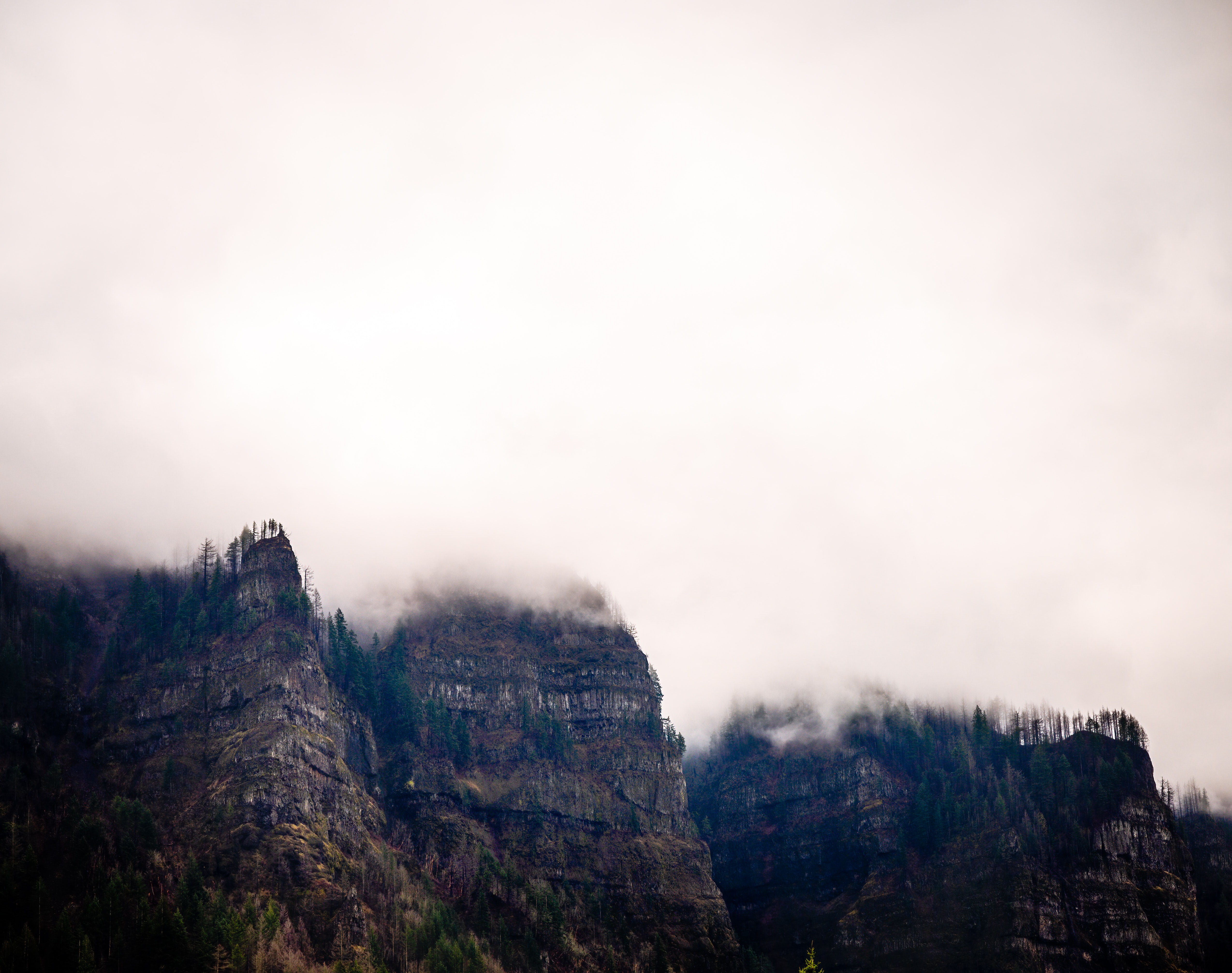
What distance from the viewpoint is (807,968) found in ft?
655

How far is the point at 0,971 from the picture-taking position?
199500 mm

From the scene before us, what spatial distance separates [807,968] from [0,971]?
125 metres
